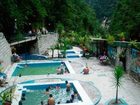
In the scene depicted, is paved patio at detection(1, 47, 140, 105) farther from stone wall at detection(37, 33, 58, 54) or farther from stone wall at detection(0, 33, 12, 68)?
stone wall at detection(37, 33, 58, 54)

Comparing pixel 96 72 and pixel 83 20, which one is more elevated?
pixel 83 20

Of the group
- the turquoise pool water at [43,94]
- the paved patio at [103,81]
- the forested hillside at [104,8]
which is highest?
the forested hillside at [104,8]

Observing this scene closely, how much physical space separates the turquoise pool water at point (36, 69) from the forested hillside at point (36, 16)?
5252mm

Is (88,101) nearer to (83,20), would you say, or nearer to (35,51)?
(35,51)

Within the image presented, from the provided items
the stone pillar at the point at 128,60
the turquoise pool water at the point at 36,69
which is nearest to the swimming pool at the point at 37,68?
the turquoise pool water at the point at 36,69

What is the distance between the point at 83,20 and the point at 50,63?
125 feet

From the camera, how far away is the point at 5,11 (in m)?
30.6

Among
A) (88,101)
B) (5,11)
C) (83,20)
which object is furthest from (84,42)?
(83,20)

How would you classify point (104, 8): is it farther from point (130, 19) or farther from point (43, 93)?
point (43, 93)

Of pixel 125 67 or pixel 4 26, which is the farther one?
pixel 4 26

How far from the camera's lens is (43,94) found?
1981cm

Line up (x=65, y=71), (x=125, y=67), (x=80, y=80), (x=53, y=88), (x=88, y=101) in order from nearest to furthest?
(x=88, y=101) < (x=53, y=88) < (x=80, y=80) < (x=125, y=67) < (x=65, y=71)

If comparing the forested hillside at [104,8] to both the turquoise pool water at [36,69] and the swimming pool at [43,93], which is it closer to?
the turquoise pool water at [36,69]

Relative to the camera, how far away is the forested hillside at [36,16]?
1229 inches
